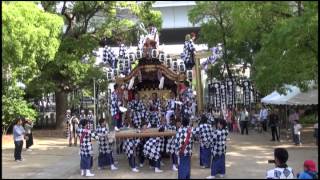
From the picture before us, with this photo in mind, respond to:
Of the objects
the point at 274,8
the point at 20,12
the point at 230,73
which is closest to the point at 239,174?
the point at 274,8

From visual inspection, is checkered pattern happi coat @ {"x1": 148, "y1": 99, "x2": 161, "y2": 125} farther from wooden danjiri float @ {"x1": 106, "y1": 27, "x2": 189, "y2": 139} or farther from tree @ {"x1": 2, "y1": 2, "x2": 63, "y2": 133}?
tree @ {"x1": 2, "y1": 2, "x2": 63, "y2": 133}

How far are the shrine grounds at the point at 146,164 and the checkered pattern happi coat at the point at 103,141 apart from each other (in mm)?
569

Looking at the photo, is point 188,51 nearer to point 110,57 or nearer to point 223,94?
point 110,57

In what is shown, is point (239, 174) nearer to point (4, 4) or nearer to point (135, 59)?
point (135, 59)

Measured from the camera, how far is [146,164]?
16375 mm

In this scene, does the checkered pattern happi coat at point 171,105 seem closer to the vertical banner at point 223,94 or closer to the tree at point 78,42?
the tree at point 78,42

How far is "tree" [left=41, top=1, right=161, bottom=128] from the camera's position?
26.6m

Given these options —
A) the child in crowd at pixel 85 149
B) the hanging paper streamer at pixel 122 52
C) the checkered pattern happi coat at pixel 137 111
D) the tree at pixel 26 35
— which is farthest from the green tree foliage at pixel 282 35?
the tree at pixel 26 35

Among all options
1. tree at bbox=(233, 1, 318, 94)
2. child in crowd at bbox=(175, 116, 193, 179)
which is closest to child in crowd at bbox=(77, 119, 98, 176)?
child in crowd at bbox=(175, 116, 193, 179)

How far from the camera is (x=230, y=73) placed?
37.5m

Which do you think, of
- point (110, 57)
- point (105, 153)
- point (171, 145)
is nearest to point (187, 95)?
point (110, 57)

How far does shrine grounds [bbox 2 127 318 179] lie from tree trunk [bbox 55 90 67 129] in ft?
18.3

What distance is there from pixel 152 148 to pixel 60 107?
16.5 metres

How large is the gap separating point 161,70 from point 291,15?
4989mm
